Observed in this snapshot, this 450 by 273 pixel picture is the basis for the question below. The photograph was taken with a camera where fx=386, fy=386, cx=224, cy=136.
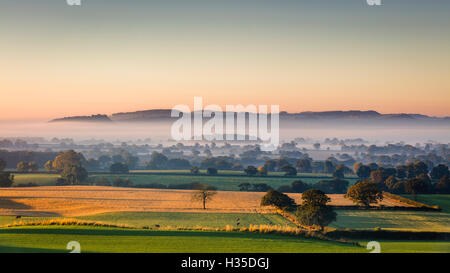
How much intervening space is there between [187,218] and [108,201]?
46.4 feet

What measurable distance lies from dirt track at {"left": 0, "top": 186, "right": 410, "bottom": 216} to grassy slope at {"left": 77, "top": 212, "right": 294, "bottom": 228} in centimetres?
266

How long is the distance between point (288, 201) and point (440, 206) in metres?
18.1

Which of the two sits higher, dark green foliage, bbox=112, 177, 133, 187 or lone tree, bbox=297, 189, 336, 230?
lone tree, bbox=297, 189, 336, 230

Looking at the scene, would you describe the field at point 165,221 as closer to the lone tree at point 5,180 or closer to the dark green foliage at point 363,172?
the lone tree at point 5,180

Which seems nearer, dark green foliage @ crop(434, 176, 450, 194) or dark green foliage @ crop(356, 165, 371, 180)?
dark green foliage @ crop(434, 176, 450, 194)

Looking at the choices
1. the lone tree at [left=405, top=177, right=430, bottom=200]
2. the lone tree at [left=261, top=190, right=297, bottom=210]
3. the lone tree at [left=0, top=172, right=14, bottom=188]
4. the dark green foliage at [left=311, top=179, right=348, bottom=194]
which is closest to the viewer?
the lone tree at [left=261, top=190, right=297, bottom=210]

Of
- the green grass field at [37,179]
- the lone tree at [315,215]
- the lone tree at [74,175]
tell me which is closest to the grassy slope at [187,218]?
the lone tree at [315,215]

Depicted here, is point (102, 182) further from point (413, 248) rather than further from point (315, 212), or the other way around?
point (413, 248)

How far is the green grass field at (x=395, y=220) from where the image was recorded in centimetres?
3122

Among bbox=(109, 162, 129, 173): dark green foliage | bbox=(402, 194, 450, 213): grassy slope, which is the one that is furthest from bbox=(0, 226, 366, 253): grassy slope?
bbox=(109, 162, 129, 173): dark green foliage

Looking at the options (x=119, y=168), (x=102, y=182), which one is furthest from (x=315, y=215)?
(x=119, y=168)

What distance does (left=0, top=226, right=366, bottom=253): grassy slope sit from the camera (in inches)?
577

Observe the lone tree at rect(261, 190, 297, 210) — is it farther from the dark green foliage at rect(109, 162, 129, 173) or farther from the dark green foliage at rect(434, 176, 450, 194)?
the dark green foliage at rect(109, 162, 129, 173)
